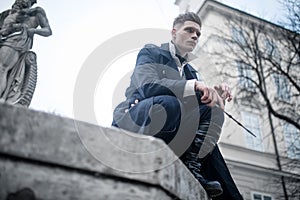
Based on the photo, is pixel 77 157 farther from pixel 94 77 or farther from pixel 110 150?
pixel 94 77

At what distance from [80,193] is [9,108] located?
0.43 metres

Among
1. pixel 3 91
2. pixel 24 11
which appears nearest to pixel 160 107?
pixel 3 91

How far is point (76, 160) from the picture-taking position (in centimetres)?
135

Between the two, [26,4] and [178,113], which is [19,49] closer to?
[26,4]

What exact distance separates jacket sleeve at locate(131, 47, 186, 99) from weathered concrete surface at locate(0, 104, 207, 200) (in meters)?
0.70

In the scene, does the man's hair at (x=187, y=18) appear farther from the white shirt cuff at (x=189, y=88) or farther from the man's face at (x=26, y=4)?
the man's face at (x=26, y=4)

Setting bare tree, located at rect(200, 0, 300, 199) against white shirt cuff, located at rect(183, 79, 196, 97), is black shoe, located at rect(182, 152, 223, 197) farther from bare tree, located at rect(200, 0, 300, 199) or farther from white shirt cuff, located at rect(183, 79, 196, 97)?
bare tree, located at rect(200, 0, 300, 199)

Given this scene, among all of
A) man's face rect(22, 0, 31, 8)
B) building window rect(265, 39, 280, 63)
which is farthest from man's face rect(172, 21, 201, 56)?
building window rect(265, 39, 280, 63)

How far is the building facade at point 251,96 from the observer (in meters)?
14.1

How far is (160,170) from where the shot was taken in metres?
1.46

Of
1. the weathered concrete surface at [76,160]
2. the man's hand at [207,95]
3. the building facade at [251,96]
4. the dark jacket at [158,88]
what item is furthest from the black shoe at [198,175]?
the building facade at [251,96]

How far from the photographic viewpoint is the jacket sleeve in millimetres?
2158

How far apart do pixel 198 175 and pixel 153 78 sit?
693mm

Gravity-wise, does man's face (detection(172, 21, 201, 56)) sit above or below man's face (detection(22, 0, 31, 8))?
below
